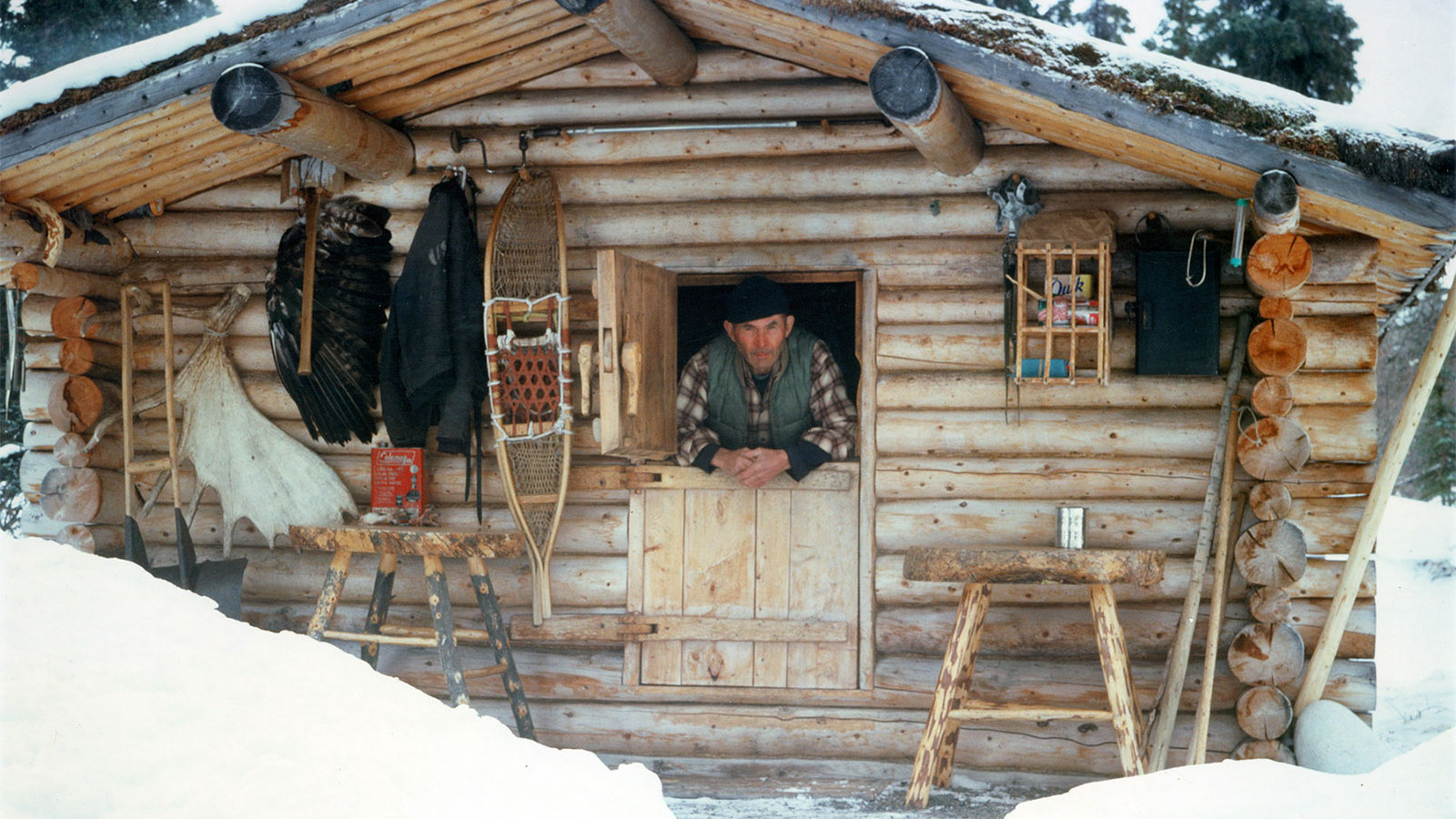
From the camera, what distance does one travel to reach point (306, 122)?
4.59 meters

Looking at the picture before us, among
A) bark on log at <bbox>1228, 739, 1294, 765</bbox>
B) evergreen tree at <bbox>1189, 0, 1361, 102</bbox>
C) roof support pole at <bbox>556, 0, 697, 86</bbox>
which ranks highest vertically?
evergreen tree at <bbox>1189, 0, 1361, 102</bbox>

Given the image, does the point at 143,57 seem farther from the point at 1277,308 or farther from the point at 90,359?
the point at 1277,308

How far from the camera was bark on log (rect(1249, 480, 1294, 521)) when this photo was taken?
449 centimetres

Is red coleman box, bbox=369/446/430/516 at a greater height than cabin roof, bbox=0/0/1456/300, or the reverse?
cabin roof, bbox=0/0/1456/300

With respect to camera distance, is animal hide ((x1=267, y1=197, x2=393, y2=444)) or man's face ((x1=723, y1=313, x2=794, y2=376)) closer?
animal hide ((x1=267, y1=197, x2=393, y2=444))

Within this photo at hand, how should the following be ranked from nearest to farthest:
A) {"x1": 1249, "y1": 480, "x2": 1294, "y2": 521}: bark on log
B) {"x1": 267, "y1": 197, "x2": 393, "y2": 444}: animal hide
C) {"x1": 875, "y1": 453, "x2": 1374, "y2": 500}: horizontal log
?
{"x1": 1249, "y1": 480, "x2": 1294, "y2": 521}: bark on log
{"x1": 875, "y1": 453, "x2": 1374, "y2": 500}: horizontal log
{"x1": 267, "y1": 197, "x2": 393, "y2": 444}: animal hide

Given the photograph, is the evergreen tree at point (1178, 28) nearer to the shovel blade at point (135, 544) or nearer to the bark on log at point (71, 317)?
the bark on log at point (71, 317)

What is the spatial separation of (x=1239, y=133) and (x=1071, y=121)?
2.34 feet

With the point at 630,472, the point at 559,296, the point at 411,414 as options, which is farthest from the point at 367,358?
the point at 630,472

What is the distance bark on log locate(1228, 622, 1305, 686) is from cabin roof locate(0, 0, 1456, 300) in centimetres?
167

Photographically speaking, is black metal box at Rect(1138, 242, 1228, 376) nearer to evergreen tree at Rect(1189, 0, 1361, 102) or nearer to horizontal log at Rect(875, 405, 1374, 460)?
horizontal log at Rect(875, 405, 1374, 460)

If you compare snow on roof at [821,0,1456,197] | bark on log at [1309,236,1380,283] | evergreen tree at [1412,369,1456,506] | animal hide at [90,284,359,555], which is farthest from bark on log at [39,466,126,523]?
evergreen tree at [1412,369,1456,506]

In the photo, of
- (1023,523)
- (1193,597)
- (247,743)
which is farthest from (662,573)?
(247,743)

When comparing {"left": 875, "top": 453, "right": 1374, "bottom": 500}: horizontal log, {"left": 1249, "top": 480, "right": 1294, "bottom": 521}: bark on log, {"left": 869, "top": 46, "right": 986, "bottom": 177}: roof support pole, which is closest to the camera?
{"left": 869, "top": 46, "right": 986, "bottom": 177}: roof support pole
